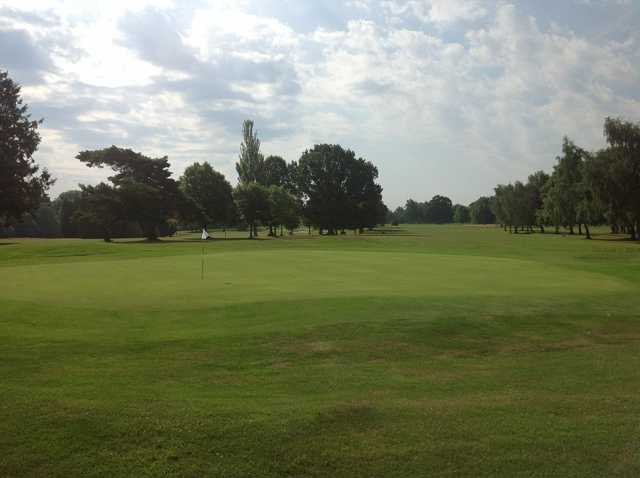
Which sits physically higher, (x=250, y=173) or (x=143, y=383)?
(x=250, y=173)

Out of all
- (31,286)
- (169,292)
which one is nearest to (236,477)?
(169,292)

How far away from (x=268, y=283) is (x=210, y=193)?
70.4 metres

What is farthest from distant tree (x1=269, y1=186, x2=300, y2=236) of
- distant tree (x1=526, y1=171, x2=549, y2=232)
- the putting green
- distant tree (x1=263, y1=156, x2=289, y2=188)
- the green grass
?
the green grass

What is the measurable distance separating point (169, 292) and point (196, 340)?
5.47 m

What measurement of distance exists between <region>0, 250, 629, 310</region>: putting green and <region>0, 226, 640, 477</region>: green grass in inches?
6.4

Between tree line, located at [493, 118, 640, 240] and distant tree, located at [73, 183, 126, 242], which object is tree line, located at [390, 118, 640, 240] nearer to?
tree line, located at [493, 118, 640, 240]

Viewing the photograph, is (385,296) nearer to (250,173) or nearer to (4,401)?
(4,401)

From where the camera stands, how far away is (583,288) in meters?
16.9

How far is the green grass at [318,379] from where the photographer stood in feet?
16.6

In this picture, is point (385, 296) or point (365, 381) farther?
point (385, 296)

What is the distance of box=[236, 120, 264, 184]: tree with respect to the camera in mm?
111312

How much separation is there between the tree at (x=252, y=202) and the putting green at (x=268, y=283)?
64.7 meters

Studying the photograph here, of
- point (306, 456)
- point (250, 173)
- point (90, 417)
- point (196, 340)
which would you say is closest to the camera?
point (306, 456)

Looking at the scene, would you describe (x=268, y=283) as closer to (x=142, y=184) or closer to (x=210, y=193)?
(x=142, y=184)
